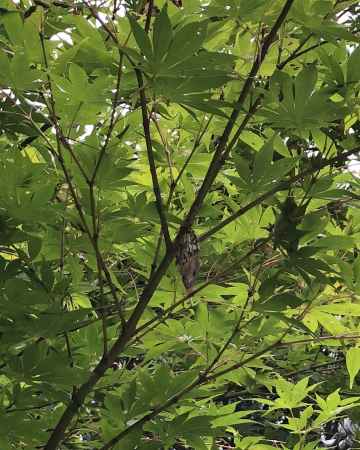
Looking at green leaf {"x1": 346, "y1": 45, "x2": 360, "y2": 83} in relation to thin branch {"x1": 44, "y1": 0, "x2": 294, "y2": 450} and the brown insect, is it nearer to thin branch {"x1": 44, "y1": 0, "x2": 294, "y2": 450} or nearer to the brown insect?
thin branch {"x1": 44, "y1": 0, "x2": 294, "y2": 450}

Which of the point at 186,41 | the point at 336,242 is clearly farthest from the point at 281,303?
the point at 186,41

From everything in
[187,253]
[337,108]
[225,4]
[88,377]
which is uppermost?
[225,4]

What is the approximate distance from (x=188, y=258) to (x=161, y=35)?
0.32 m

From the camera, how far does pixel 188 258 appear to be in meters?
0.82

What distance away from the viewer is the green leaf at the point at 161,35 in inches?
22.8

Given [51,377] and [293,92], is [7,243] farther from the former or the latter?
[293,92]

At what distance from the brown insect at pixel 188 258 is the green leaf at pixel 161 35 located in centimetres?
26

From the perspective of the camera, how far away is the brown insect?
2.64 feet

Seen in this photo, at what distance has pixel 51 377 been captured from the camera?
0.75 m

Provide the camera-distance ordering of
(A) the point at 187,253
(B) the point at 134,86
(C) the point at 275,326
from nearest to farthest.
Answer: (B) the point at 134,86 → (A) the point at 187,253 → (C) the point at 275,326

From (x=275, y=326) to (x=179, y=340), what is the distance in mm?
143

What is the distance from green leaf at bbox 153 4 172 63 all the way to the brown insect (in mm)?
263

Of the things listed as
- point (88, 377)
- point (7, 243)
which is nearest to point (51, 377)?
point (88, 377)

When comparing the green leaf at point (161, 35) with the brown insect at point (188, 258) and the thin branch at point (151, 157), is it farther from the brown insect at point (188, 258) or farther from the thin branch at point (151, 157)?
the brown insect at point (188, 258)
